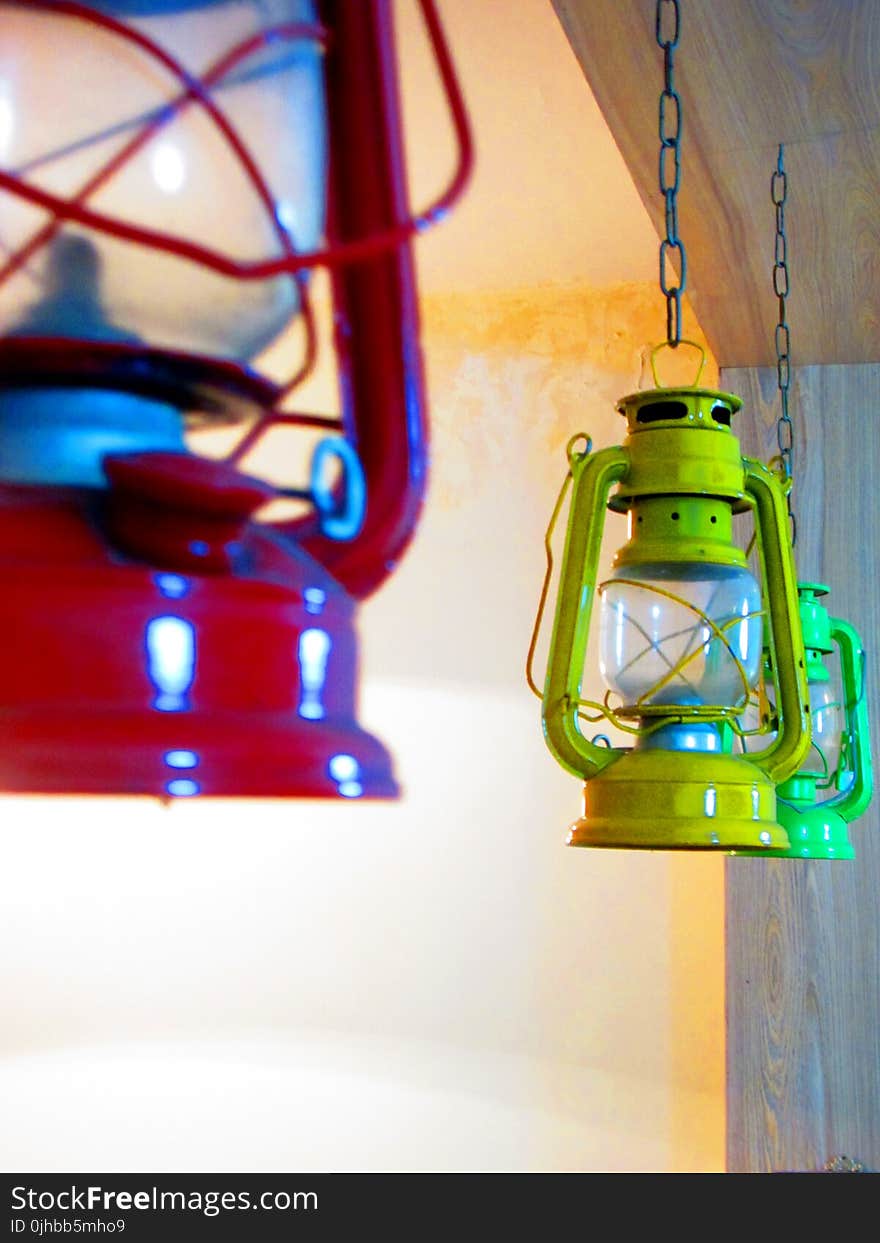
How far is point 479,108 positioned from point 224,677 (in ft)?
6.75

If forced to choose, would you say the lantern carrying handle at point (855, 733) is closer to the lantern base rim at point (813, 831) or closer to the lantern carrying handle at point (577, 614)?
the lantern base rim at point (813, 831)

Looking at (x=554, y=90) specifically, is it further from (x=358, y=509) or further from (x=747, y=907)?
(x=358, y=509)

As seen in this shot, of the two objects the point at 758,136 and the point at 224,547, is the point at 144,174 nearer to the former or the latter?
the point at 224,547

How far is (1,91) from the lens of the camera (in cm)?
24

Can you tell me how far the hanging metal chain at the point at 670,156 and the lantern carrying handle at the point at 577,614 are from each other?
92 millimetres

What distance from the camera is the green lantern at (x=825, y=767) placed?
1468 millimetres

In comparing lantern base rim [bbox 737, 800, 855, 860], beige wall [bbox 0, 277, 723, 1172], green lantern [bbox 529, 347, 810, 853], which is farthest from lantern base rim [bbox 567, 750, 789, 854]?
beige wall [bbox 0, 277, 723, 1172]

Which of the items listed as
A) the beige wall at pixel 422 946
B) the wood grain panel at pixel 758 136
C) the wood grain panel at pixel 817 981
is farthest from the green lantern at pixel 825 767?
Answer: the beige wall at pixel 422 946

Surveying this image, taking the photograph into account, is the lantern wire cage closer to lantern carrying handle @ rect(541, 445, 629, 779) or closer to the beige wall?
lantern carrying handle @ rect(541, 445, 629, 779)

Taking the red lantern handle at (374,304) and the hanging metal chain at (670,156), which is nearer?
the red lantern handle at (374,304)

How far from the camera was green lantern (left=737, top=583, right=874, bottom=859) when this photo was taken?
147 cm

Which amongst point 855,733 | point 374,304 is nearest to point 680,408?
point 374,304

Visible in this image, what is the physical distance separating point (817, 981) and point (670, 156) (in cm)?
140

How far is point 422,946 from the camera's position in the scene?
279 cm
